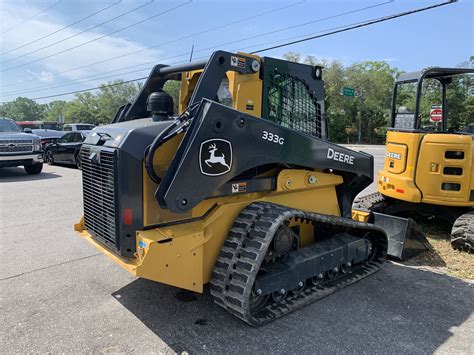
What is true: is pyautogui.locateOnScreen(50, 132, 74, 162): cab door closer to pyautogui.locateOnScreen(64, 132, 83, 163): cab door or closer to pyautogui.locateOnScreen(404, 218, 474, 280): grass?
pyautogui.locateOnScreen(64, 132, 83, 163): cab door

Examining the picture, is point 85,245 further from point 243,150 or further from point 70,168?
point 70,168

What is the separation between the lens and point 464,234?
17.2 ft

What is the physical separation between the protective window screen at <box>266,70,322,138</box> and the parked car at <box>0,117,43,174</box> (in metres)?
10.9

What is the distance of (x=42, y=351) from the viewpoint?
3.00 m

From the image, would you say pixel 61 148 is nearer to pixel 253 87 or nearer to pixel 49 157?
pixel 49 157

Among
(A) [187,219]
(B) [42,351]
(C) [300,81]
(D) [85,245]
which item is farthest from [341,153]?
(D) [85,245]

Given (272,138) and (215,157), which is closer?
(215,157)

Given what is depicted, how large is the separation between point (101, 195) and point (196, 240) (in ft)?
3.35

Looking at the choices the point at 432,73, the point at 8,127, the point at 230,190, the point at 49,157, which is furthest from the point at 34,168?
the point at 432,73

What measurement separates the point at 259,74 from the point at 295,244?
1.81 meters

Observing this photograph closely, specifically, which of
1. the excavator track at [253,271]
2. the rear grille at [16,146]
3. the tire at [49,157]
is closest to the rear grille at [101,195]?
the excavator track at [253,271]

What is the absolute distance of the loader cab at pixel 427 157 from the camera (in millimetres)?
5656

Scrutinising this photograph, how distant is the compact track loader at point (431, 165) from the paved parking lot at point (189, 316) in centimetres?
148

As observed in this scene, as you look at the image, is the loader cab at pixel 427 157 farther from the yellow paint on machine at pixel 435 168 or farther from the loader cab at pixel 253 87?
the loader cab at pixel 253 87
